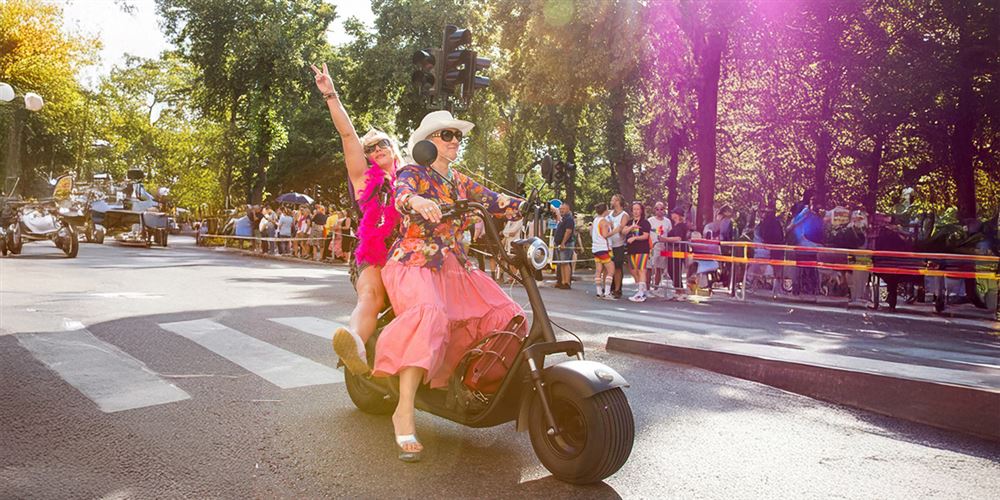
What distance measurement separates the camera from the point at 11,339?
736cm

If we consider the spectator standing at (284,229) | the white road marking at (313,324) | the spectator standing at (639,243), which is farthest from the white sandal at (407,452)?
the spectator standing at (284,229)

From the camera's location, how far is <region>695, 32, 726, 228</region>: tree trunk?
1962cm

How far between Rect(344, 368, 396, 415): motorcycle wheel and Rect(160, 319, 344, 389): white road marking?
0.88 metres

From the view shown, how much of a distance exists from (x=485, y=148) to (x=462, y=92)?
122ft

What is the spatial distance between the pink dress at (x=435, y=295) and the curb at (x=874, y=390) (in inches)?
121

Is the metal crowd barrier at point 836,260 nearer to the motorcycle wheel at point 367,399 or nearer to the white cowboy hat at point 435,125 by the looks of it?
the motorcycle wheel at point 367,399

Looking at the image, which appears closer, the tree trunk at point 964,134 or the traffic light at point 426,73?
the traffic light at point 426,73

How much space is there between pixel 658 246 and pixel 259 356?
1044 cm

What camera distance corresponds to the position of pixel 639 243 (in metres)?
14.7

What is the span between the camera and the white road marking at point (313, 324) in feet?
26.9

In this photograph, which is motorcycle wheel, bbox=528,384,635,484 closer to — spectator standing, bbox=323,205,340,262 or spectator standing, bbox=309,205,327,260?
spectator standing, bbox=323,205,340,262

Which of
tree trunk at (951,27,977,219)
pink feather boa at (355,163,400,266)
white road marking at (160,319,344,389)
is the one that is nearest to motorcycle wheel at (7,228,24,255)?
white road marking at (160,319,344,389)

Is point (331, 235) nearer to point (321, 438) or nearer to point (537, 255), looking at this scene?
point (321, 438)

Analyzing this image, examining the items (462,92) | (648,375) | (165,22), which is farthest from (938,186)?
(165,22)
